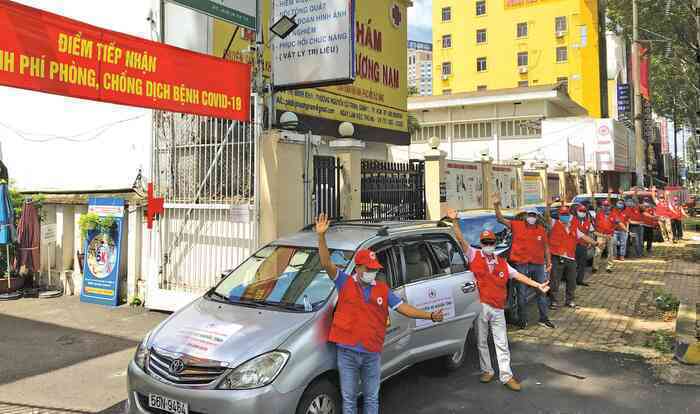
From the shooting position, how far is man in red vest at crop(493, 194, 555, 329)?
787cm

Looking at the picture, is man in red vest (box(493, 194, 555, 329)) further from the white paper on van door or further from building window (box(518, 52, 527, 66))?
building window (box(518, 52, 527, 66))

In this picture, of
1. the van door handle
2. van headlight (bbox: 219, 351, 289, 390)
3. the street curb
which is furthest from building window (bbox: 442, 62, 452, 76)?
van headlight (bbox: 219, 351, 289, 390)

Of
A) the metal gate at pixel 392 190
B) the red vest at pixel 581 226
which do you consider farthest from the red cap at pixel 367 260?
the red vest at pixel 581 226

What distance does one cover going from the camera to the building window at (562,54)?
156ft

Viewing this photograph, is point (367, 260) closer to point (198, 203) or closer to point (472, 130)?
point (198, 203)

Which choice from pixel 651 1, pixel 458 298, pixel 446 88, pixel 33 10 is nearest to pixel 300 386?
pixel 458 298

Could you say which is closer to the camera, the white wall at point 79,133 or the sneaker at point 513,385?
the sneaker at point 513,385

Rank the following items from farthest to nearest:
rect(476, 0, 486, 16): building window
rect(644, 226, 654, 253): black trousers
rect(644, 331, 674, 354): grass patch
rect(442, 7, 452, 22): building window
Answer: rect(442, 7, 452, 22): building window < rect(476, 0, 486, 16): building window < rect(644, 226, 654, 253): black trousers < rect(644, 331, 674, 354): grass patch

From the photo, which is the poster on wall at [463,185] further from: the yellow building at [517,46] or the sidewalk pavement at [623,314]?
the yellow building at [517,46]

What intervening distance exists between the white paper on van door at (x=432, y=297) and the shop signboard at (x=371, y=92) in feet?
24.6

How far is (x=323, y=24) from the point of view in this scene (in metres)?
8.38

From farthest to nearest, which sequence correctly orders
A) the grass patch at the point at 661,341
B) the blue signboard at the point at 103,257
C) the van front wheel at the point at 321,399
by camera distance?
the blue signboard at the point at 103,257 → the grass patch at the point at 661,341 → the van front wheel at the point at 321,399

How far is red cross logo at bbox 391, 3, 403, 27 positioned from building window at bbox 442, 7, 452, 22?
1601 inches

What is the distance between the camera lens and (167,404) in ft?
12.7
